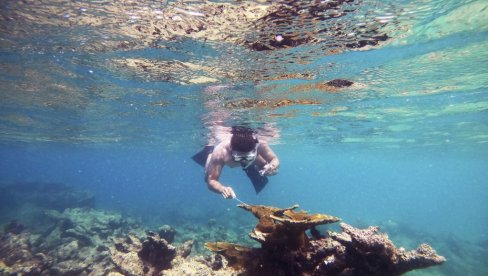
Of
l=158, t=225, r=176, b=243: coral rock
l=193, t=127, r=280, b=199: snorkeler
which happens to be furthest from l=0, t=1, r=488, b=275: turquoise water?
l=158, t=225, r=176, b=243: coral rock

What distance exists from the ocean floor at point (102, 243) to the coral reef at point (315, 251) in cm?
55

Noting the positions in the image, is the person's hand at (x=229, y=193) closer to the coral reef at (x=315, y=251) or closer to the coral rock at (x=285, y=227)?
the coral reef at (x=315, y=251)

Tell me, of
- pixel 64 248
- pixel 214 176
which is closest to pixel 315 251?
pixel 214 176

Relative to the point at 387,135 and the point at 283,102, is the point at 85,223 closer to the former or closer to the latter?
the point at 283,102

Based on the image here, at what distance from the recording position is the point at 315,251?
472 cm

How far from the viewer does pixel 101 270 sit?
10344 millimetres

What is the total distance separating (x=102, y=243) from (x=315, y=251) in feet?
46.3

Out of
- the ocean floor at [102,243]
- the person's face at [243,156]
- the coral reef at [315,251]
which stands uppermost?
the coral reef at [315,251]

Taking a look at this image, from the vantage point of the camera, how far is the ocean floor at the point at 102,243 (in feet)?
25.4

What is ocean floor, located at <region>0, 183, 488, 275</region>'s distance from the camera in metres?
7.73

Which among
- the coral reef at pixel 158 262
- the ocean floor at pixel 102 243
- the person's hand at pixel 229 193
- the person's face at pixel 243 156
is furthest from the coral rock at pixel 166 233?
the person's hand at pixel 229 193

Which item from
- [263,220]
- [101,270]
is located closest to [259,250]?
[263,220]

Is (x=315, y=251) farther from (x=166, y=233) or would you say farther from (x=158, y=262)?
(x=166, y=233)

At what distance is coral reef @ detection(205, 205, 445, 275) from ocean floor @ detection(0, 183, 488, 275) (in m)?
0.55
